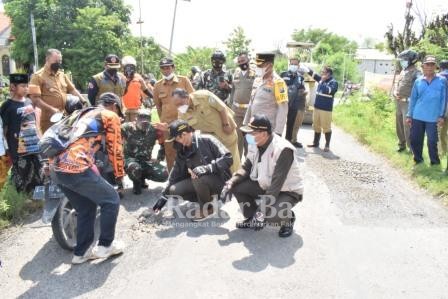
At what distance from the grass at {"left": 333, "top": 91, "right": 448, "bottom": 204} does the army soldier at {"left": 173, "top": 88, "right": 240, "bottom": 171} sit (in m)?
2.78

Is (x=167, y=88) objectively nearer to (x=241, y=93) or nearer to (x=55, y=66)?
(x=241, y=93)

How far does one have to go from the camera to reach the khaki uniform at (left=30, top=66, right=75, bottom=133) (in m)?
6.25

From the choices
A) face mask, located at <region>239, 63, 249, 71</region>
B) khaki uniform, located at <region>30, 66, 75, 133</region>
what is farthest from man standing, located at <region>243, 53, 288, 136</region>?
khaki uniform, located at <region>30, 66, 75, 133</region>

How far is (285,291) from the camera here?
11.5ft

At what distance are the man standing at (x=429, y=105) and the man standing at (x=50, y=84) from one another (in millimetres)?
5013

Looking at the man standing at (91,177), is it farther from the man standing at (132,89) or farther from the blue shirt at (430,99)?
the blue shirt at (430,99)

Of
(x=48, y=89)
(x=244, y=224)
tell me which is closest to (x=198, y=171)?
(x=244, y=224)

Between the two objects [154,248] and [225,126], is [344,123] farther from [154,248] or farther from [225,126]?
[154,248]

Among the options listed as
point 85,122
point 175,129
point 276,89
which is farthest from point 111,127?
point 276,89

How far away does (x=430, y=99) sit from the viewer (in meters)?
6.66

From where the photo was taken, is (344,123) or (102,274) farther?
(344,123)

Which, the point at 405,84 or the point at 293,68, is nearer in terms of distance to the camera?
the point at 405,84

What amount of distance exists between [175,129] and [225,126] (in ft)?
4.05

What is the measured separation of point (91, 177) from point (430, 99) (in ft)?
17.1
